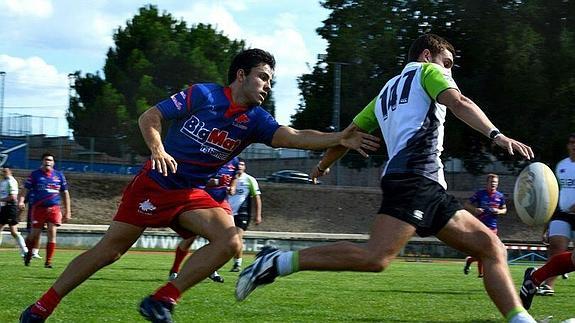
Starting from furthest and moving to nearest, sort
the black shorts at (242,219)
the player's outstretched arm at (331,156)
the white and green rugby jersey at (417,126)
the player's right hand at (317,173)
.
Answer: the black shorts at (242,219), the player's right hand at (317,173), the player's outstretched arm at (331,156), the white and green rugby jersey at (417,126)

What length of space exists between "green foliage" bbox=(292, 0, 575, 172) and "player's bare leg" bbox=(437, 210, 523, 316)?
41367 mm

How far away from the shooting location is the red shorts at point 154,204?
23.6ft

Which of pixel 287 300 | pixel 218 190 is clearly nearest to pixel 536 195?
pixel 287 300

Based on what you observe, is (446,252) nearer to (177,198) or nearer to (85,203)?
(85,203)

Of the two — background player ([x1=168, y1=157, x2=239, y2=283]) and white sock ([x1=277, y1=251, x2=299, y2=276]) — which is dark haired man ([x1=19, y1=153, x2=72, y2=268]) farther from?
white sock ([x1=277, y1=251, x2=299, y2=276])

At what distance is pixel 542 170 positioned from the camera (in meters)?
7.61

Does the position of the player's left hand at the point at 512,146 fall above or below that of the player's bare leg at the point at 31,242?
above

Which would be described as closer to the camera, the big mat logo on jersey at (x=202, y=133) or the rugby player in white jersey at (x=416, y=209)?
the rugby player in white jersey at (x=416, y=209)

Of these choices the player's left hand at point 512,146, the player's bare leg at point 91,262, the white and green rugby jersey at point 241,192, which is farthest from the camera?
the white and green rugby jersey at point 241,192

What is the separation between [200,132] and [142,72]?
192 ft

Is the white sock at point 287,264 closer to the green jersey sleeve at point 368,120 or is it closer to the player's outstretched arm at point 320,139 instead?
the player's outstretched arm at point 320,139

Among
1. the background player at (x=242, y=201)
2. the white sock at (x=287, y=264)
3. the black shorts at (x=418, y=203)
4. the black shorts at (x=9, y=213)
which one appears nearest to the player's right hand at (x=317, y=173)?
the white sock at (x=287, y=264)

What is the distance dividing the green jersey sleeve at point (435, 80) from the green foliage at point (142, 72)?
48.3m

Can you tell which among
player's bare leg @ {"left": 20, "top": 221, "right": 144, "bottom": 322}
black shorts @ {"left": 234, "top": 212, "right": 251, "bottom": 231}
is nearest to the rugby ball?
player's bare leg @ {"left": 20, "top": 221, "right": 144, "bottom": 322}
